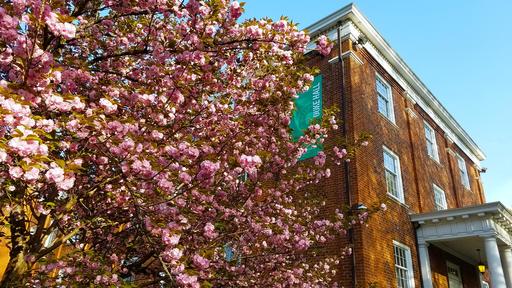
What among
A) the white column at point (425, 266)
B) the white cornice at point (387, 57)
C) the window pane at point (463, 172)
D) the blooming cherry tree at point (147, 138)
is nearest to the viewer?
the blooming cherry tree at point (147, 138)

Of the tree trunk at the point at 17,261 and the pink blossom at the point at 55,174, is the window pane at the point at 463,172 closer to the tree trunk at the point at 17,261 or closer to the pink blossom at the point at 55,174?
the tree trunk at the point at 17,261

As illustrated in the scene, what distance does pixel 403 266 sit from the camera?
45.4ft

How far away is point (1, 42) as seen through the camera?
12.4 feet

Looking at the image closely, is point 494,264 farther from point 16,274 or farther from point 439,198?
point 16,274

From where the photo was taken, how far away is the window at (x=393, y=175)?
15175 millimetres

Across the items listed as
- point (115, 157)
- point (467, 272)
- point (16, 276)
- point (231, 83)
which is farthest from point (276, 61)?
point (467, 272)

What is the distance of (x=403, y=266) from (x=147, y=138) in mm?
11992

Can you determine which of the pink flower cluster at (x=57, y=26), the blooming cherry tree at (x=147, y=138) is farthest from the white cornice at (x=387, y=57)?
the pink flower cluster at (x=57, y=26)

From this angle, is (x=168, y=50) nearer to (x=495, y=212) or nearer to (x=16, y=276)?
(x=16, y=276)

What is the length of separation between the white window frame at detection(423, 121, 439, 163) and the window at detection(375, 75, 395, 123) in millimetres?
4098

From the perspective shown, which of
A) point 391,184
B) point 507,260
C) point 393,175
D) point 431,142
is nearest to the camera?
point 507,260

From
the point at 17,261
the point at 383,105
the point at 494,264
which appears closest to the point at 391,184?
the point at 383,105

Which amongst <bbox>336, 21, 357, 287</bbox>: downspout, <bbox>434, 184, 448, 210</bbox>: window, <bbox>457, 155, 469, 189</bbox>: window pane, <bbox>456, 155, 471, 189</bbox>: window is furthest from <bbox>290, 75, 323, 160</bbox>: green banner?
<bbox>457, 155, 469, 189</bbox>: window pane

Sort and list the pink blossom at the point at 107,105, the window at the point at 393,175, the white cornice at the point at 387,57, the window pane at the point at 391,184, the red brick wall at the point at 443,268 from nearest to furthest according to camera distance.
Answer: the pink blossom at the point at 107,105, the window pane at the point at 391,184, the window at the point at 393,175, the red brick wall at the point at 443,268, the white cornice at the point at 387,57
